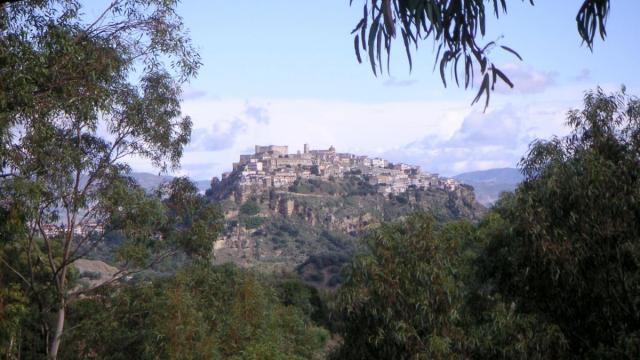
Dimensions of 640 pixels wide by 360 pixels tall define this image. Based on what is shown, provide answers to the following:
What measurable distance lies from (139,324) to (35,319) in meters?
Answer: 2.16

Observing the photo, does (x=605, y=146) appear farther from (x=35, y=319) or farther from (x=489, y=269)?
(x=35, y=319)

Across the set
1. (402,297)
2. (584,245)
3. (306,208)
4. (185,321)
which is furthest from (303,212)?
(584,245)

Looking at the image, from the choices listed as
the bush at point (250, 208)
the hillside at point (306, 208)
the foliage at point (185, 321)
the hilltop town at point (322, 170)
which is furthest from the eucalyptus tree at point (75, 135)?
the hilltop town at point (322, 170)

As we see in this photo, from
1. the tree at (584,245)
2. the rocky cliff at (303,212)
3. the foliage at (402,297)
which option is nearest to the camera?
the tree at (584,245)

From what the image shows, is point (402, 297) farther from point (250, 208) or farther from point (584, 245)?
point (250, 208)

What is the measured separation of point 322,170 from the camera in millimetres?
96625

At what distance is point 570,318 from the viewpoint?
7934 mm

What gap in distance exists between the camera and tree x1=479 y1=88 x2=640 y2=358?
294 inches

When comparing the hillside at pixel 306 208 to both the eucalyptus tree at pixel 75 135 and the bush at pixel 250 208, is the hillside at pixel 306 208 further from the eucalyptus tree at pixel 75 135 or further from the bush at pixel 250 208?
the eucalyptus tree at pixel 75 135

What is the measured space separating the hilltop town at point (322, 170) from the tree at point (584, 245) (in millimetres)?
71682

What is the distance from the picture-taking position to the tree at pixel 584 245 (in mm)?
7469

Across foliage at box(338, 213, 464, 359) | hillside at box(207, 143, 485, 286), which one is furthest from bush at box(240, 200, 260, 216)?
foliage at box(338, 213, 464, 359)

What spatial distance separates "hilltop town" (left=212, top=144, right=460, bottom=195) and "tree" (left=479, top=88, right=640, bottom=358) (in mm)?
71682

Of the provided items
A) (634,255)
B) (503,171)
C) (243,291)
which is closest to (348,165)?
(503,171)
